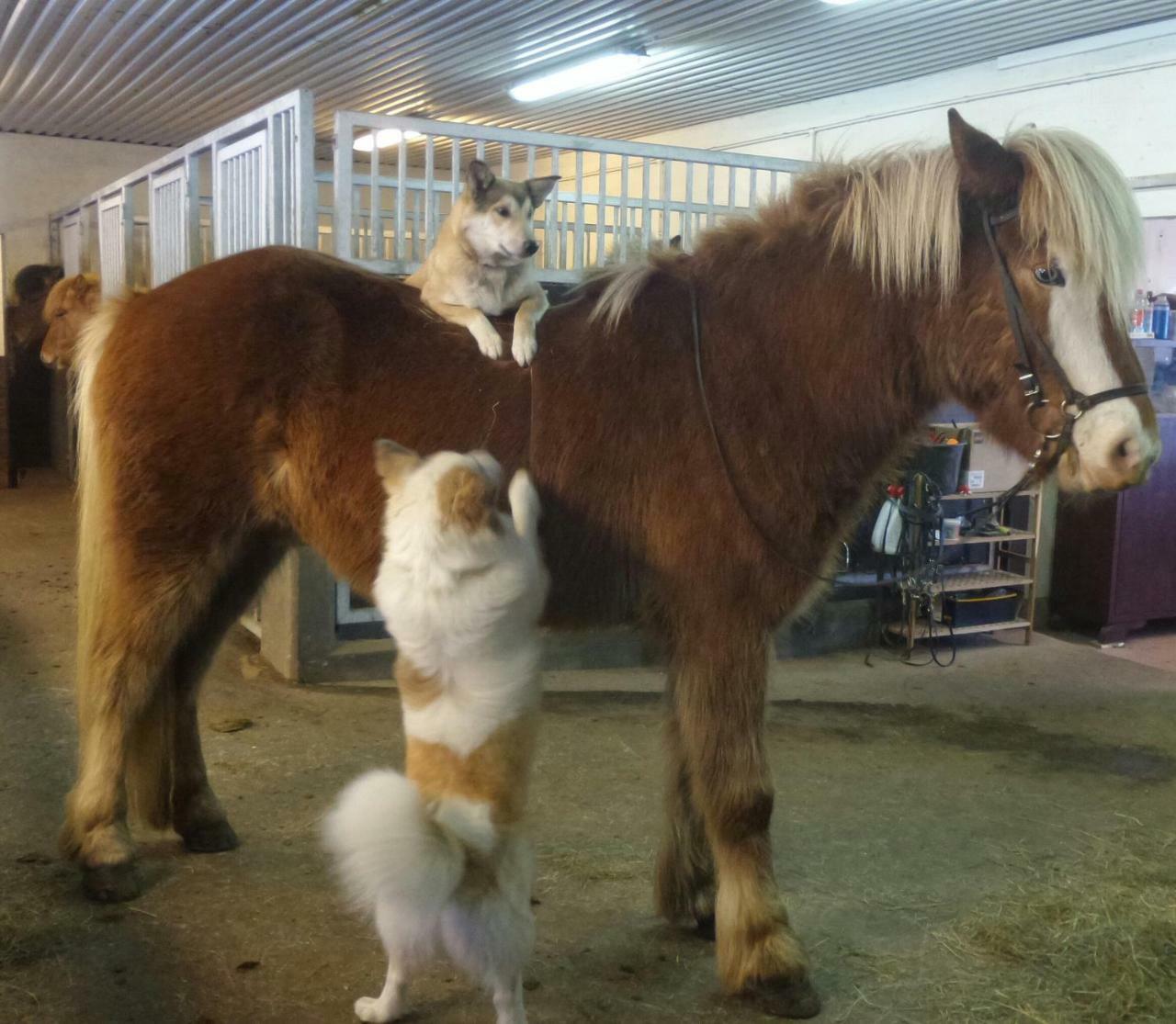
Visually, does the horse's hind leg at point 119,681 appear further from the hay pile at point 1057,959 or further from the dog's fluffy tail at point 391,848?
the hay pile at point 1057,959

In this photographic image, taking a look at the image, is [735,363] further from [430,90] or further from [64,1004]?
[430,90]

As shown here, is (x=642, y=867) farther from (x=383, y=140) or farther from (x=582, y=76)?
(x=383, y=140)

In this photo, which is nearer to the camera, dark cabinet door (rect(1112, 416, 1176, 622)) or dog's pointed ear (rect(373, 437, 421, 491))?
dog's pointed ear (rect(373, 437, 421, 491))

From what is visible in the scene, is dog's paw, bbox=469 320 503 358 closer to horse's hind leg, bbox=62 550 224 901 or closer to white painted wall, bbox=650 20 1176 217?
horse's hind leg, bbox=62 550 224 901

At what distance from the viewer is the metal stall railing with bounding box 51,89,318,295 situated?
12.9 ft

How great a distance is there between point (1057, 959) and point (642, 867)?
0.99 meters

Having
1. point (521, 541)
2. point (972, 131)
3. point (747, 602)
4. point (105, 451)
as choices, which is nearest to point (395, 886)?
point (521, 541)

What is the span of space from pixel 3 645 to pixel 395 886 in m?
3.62

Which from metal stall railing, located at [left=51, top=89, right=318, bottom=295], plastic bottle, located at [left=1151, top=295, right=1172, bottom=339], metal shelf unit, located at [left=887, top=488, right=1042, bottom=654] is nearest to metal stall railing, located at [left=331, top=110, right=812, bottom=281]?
metal stall railing, located at [left=51, top=89, right=318, bottom=295]

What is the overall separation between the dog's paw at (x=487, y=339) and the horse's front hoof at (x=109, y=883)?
148 cm

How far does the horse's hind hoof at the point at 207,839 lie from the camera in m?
2.67

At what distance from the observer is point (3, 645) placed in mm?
4418

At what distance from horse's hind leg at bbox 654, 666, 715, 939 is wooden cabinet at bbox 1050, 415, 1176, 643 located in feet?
13.6

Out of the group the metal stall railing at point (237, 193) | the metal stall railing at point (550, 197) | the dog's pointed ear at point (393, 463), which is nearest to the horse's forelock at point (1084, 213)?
the metal stall railing at point (550, 197)
